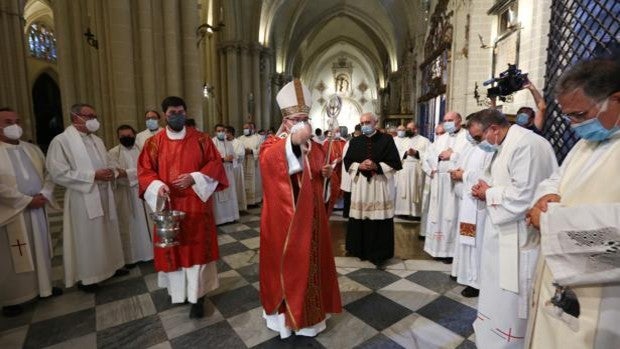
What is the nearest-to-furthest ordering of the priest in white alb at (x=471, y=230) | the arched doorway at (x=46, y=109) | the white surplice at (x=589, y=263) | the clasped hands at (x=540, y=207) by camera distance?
the white surplice at (x=589, y=263) → the clasped hands at (x=540, y=207) → the priest in white alb at (x=471, y=230) → the arched doorway at (x=46, y=109)

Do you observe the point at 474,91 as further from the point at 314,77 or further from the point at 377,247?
the point at 314,77

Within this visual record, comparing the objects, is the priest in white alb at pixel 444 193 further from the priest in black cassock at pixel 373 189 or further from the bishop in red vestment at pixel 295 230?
the bishop in red vestment at pixel 295 230

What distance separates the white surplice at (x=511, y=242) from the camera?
2.29m

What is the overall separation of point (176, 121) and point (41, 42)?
23.7 meters

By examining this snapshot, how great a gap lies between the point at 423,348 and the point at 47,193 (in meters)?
3.96

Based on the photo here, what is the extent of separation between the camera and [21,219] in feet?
10.6

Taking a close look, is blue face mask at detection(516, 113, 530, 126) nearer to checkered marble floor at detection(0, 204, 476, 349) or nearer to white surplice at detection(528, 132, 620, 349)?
checkered marble floor at detection(0, 204, 476, 349)

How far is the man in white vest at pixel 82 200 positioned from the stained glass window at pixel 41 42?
21396mm

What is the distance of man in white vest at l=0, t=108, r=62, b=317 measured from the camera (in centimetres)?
316

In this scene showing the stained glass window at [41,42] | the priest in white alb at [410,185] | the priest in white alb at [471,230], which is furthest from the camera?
the stained glass window at [41,42]

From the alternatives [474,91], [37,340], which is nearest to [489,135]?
[37,340]

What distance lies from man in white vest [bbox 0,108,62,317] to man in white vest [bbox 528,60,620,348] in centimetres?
425

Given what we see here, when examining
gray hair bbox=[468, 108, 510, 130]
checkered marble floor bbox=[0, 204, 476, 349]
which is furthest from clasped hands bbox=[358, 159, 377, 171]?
gray hair bbox=[468, 108, 510, 130]

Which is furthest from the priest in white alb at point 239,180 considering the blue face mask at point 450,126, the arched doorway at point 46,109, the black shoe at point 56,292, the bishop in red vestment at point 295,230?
the arched doorway at point 46,109
